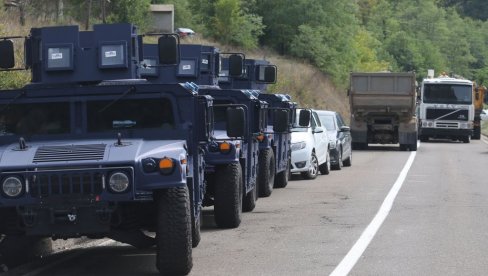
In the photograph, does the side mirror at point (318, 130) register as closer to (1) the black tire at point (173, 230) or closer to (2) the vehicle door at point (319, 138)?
(2) the vehicle door at point (319, 138)

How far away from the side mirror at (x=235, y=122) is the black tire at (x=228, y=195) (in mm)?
2174

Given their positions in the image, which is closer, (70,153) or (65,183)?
(65,183)

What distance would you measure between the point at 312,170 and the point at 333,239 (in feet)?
33.4

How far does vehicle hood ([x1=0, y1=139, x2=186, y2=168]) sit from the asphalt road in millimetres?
1349

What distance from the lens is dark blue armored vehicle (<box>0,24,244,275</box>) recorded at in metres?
9.09

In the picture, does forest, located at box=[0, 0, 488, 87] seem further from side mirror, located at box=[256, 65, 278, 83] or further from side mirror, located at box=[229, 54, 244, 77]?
side mirror, located at box=[229, 54, 244, 77]

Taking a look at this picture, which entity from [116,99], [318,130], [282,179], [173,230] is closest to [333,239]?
[116,99]


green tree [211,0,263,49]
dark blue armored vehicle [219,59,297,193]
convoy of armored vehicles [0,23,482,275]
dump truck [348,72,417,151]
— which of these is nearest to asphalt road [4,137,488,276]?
dark blue armored vehicle [219,59,297,193]

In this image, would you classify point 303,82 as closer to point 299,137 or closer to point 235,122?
point 299,137

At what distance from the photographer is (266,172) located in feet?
56.6

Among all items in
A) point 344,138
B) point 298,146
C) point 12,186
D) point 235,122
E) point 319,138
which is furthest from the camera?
point 344,138

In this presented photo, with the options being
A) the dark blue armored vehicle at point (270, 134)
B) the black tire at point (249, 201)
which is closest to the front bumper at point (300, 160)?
the dark blue armored vehicle at point (270, 134)

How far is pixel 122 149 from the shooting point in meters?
9.45

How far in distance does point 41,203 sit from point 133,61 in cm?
314
